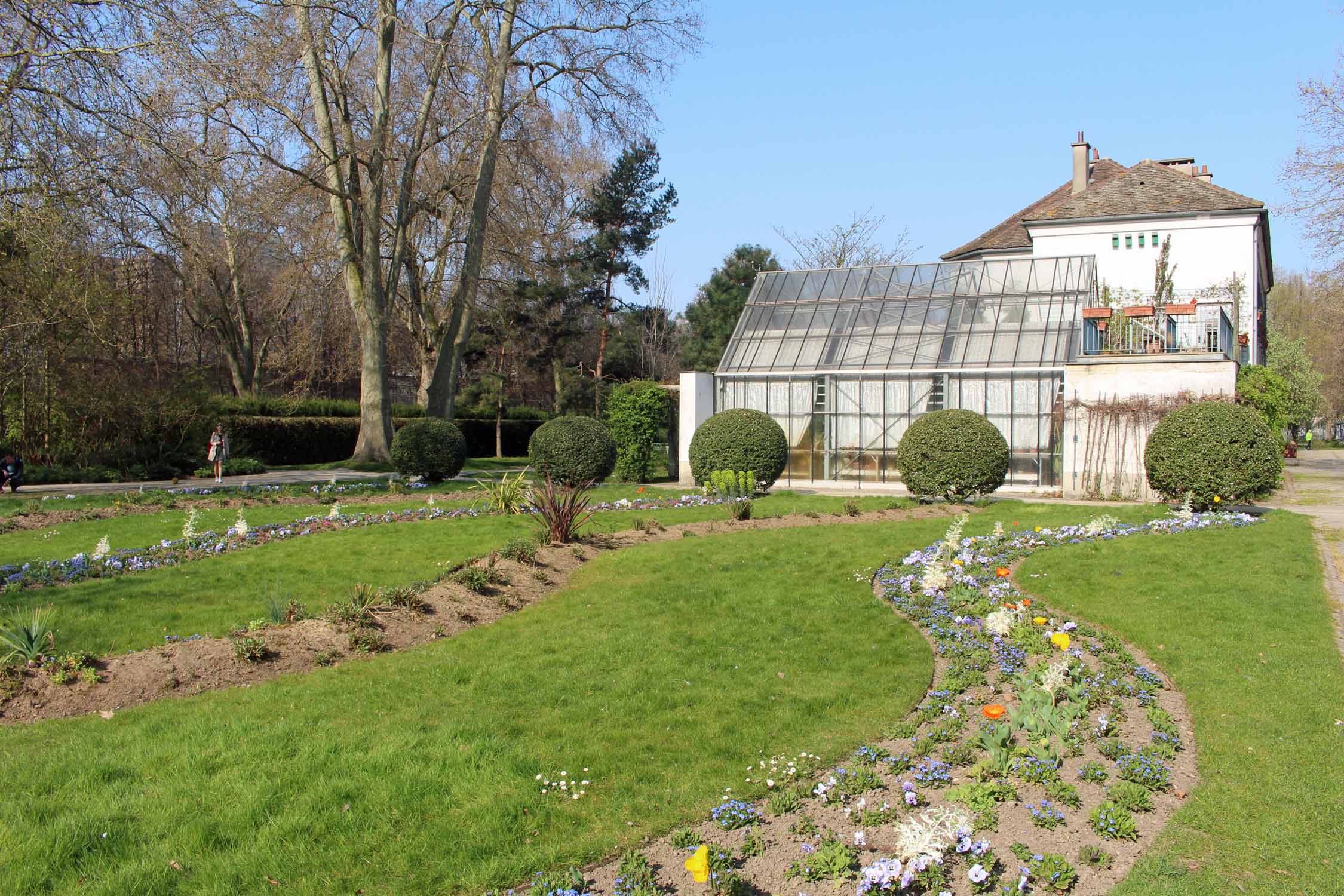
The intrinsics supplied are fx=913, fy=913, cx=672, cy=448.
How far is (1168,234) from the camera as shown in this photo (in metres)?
27.8

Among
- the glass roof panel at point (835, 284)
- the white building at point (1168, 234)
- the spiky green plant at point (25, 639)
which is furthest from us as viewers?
the white building at point (1168, 234)

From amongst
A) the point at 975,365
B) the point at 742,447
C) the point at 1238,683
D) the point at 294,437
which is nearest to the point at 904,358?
the point at 975,365

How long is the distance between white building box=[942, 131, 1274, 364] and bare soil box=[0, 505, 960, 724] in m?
21.8

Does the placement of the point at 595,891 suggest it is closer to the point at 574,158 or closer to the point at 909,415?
the point at 909,415

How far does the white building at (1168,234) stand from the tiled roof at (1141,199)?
3cm

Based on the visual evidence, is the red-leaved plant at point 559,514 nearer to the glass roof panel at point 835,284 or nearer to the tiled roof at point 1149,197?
the glass roof panel at point 835,284

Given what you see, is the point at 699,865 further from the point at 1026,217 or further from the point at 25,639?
the point at 1026,217

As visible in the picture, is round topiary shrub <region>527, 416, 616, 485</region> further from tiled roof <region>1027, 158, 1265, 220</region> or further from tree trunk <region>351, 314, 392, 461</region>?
tiled roof <region>1027, 158, 1265, 220</region>

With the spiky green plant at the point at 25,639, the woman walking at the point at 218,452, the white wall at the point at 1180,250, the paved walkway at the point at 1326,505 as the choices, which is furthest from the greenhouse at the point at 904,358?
the spiky green plant at the point at 25,639

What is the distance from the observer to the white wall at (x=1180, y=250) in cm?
2712

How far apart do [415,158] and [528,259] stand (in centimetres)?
533

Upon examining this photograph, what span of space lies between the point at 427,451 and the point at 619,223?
21072 mm

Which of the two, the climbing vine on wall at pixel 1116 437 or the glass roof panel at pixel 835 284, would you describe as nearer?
the climbing vine on wall at pixel 1116 437

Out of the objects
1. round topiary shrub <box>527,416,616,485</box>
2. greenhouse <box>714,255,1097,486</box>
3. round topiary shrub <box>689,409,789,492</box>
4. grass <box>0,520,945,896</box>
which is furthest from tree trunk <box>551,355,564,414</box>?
grass <box>0,520,945,896</box>
